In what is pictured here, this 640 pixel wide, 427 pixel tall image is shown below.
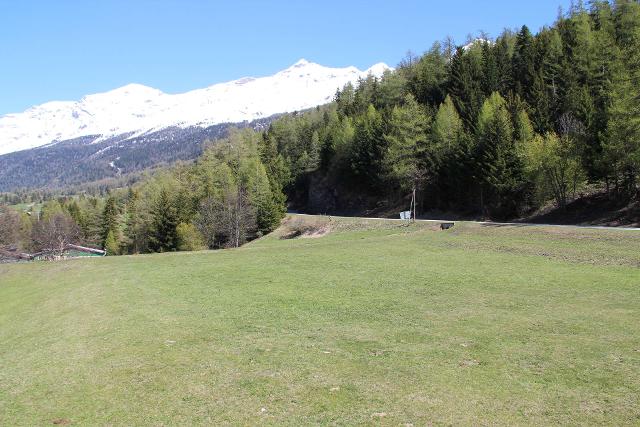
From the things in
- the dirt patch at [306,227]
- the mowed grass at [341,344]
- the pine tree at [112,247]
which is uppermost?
the mowed grass at [341,344]

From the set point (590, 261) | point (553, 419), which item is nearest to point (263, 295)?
point (553, 419)

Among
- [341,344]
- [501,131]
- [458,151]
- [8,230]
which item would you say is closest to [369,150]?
[458,151]

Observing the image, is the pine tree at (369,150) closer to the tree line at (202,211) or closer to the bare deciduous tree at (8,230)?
the tree line at (202,211)

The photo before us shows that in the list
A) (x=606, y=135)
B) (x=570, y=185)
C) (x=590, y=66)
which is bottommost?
(x=570, y=185)

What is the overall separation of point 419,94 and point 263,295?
308ft

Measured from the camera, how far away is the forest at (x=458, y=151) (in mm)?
57931

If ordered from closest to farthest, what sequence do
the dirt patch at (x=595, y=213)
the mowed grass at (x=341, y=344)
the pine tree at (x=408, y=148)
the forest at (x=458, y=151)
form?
the mowed grass at (x=341, y=344) → the dirt patch at (x=595, y=213) → the forest at (x=458, y=151) → the pine tree at (x=408, y=148)

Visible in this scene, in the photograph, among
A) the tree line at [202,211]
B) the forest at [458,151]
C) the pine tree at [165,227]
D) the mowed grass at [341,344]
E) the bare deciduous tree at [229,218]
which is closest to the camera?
the mowed grass at [341,344]

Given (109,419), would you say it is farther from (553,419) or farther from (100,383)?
(553,419)

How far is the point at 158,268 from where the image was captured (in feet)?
123

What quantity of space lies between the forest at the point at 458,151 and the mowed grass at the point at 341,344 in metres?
27.7

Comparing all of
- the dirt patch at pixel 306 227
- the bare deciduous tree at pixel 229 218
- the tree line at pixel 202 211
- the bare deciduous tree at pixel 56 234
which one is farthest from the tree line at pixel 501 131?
the bare deciduous tree at pixel 56 234

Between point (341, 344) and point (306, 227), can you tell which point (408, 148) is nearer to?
point (306, 227)

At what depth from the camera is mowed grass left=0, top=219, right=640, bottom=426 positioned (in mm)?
11016
